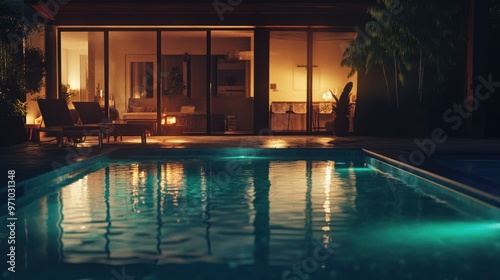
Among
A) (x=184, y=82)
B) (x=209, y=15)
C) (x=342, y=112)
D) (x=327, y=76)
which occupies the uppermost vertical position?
(x=209, y=15)

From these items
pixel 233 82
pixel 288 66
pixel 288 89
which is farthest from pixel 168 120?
pixel 288 66

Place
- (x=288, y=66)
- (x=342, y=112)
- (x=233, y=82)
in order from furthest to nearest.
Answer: (x=233, y=82) → (x=288, y=66) → (x=342, y=112)

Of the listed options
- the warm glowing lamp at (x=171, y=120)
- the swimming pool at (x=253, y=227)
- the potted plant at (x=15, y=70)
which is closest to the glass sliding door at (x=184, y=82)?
the warm glowing lamp at (x=171, y=120)

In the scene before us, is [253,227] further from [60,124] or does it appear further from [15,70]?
[15,70]

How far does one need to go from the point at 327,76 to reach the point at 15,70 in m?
7.75

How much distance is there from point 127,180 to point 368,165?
409 centimetres

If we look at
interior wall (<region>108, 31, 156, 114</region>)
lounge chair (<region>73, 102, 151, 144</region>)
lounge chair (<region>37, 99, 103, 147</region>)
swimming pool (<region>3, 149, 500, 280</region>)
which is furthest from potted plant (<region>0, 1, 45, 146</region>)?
swimming pool (<region>3, 149, 500, 280</region>)

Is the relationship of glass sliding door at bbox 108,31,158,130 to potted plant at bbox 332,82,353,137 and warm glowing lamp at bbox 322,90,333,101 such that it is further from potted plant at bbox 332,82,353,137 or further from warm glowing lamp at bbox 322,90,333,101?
potted plant at bbox 332,82,353,137

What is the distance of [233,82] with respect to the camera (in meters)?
19.8

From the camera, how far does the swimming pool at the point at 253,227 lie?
4.89 meters

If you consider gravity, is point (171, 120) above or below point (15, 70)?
below

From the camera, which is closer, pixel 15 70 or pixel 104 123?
pixel 15 70

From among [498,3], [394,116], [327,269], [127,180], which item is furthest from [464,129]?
[327,269]

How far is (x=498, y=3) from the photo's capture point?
16094 millimetres
